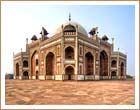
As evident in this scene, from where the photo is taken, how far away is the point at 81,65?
14109mm

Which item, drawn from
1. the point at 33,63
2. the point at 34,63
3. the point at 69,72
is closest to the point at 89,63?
the point at 69,72

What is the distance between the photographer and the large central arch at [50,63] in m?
15.3

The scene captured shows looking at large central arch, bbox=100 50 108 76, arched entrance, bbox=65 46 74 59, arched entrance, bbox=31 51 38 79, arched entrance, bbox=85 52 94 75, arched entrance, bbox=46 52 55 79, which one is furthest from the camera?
large central arch, bbox=100 50 108 76

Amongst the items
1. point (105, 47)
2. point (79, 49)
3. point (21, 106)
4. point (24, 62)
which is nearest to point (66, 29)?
point (79, 49)

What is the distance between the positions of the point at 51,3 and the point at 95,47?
33.3 feet

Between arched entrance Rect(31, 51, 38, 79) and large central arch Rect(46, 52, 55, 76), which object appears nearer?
large central arch Rect(46, 52, 55, 76)

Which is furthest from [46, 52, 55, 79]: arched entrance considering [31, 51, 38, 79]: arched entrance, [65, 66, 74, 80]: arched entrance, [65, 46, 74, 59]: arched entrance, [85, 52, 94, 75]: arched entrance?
[85, 52, 94, 75]: arched entrance

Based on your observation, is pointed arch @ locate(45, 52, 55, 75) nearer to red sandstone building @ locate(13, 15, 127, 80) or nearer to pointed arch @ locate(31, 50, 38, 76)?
red sandstone building @ locate(13, 15, 127, 80)

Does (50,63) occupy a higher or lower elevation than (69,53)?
lower

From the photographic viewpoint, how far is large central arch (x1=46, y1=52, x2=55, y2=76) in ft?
50.2

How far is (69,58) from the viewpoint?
553 inches

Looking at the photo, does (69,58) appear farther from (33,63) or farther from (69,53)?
(33,63)

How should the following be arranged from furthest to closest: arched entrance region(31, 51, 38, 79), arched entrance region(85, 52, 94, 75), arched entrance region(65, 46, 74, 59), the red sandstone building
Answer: arched entrance region(31, 51, 38, 79) → arched entrance region(85, 52, 94, 75) → arched entrance region(65, 46, 74, 59) → the red sandstone building

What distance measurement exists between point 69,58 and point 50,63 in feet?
7.30
